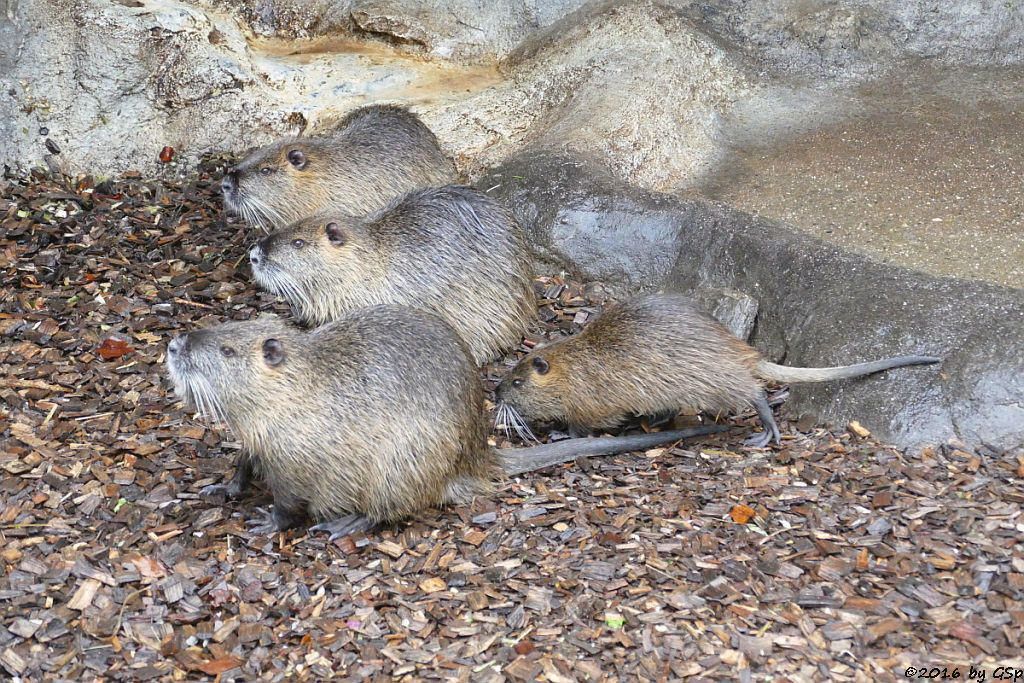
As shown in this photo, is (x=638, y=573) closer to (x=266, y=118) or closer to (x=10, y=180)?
(x=266, y=118)

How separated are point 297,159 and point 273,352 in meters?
2.10

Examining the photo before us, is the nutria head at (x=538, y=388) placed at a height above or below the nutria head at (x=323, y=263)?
below

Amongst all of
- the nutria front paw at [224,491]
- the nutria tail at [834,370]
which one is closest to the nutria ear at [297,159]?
the nutria front paw at [224,491]

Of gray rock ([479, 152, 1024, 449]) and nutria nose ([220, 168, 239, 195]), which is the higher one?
nutria nose ([220, 168, 239, 195])

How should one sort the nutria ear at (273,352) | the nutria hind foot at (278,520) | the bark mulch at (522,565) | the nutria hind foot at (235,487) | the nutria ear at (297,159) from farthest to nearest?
the nutria ear at (297,159) → the nutria hind foot at (235,487) → the nutria hind foot at (278,520) → the nutria ear at (273,352) → the bark mulch at (522,565)

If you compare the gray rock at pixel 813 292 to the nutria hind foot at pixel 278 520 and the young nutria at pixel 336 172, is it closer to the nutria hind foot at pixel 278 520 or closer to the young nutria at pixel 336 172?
the young nutria at pixel 336 172

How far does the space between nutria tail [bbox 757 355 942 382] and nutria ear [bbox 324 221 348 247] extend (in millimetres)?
1949

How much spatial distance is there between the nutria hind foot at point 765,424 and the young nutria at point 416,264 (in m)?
1.30

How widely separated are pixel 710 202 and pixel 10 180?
4.03 m

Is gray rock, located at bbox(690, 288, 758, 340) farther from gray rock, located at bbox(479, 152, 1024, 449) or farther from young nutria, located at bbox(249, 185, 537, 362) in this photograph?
young nutria, located at bbox(249, 185, 537, 362)

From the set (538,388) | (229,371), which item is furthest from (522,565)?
(229,371)

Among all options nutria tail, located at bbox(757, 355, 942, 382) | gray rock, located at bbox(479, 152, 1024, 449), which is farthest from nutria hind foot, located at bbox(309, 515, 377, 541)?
gray rock, located at bbox(479, 152, 1024, 449)

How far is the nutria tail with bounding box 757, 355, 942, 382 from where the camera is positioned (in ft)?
14.0

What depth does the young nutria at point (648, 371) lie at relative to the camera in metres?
4.36
